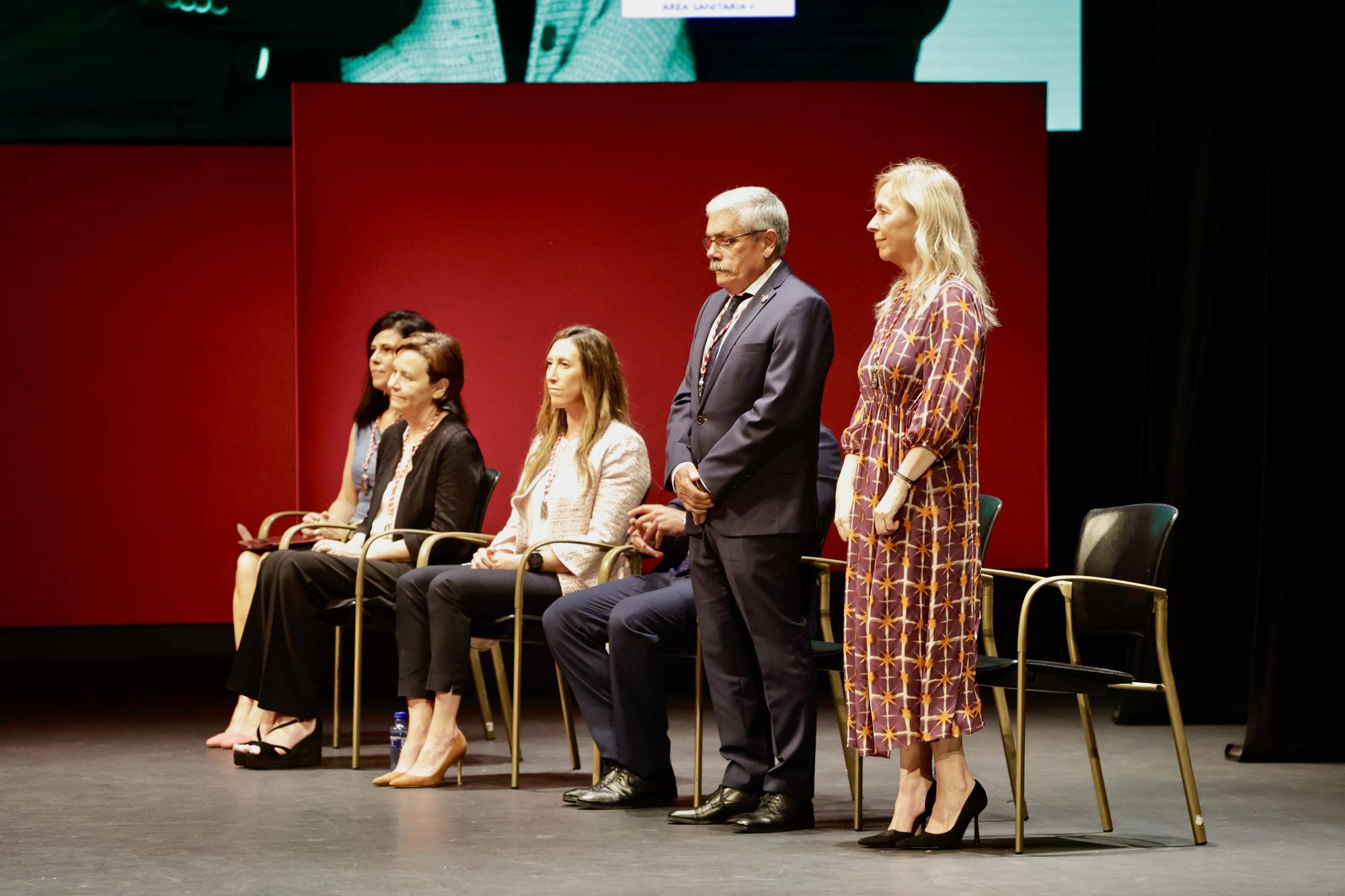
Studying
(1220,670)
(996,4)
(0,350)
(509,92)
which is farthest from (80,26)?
(1220,670)

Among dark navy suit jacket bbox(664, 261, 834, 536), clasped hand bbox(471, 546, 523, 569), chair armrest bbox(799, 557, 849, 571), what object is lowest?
clasped hand bbox(471, 546, 523, 569)

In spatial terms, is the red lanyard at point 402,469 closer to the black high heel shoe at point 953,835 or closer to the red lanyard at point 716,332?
the red lanyard at point 716,332

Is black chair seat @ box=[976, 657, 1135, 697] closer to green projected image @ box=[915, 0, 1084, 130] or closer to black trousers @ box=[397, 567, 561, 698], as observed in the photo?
black trousers @ box=[397, 567, 561, 698]

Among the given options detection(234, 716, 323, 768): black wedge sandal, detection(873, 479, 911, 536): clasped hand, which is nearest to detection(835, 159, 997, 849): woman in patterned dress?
detection(873, 479, 911, 536): clasped hand

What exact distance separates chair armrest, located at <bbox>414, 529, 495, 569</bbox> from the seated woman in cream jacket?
0.10 m

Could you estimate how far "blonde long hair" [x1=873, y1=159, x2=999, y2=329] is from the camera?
326 centimetres

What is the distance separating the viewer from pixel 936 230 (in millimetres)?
3270

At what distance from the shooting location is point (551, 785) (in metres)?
4.17

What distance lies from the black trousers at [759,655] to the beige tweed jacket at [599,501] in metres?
0.56

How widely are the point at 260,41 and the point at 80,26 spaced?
2.34 ft

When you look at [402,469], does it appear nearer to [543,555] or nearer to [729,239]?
[543,555]

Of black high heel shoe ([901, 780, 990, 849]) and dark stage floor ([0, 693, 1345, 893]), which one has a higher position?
black high heel shoe ([901, 780, 990, 849])

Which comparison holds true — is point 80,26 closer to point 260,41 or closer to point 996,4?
point 260,41

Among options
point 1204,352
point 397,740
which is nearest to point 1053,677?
point 397,740
